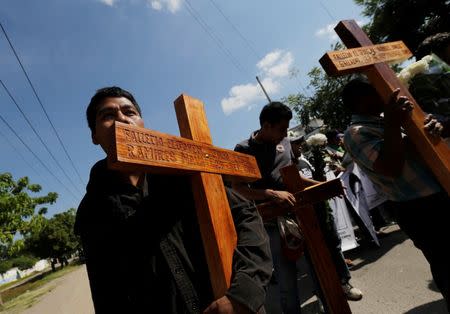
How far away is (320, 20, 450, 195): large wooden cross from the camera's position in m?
1.81

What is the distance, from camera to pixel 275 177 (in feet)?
9.29

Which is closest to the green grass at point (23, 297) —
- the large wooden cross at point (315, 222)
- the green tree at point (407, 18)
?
the large wooden cross at point (315, 222)

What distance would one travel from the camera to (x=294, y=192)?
8.05ft

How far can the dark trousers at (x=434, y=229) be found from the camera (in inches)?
70.3

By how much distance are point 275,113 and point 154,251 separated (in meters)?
2.01

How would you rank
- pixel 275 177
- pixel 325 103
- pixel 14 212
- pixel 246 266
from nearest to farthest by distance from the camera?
pixel 246 266
pixel 275 177
pixel 14 212
pixel 325 103

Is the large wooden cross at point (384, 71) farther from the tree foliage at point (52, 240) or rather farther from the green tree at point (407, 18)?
the tree foliage at point (52, 240)

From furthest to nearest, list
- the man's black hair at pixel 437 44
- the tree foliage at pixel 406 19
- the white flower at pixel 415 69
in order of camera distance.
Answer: the tree foliage at pixel 406 19 → the man's black hair at pixel 437 44 → the white flower at pixel 415 69

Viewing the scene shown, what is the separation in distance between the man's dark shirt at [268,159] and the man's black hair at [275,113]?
0.82 feet

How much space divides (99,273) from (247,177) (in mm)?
830

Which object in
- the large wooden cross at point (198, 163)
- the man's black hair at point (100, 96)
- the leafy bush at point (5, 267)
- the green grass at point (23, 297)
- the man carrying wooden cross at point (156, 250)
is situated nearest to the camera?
the large wooden cross at point (198, 163)

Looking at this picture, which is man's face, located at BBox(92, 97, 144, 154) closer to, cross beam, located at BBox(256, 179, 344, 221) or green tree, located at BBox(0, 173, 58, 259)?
cross beam, located at BBox(256, 179, 344, 221)

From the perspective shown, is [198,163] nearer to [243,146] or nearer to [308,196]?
[308,196]

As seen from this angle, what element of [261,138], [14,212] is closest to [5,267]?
[14,212]
